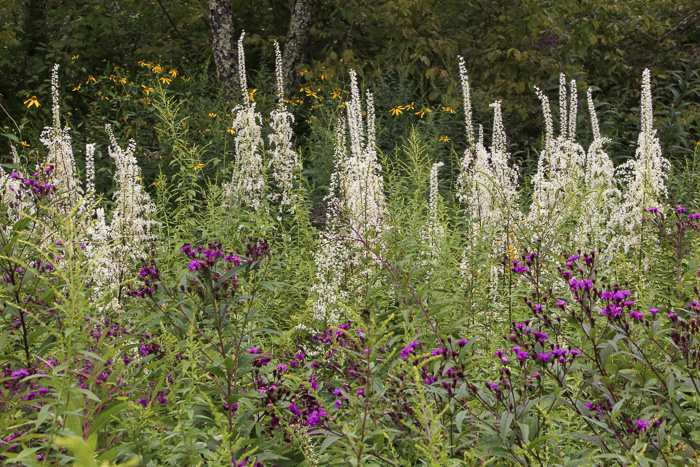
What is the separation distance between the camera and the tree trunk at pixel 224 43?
930cm

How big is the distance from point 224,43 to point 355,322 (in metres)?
7.95

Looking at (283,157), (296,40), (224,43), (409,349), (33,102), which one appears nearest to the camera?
(409,349)

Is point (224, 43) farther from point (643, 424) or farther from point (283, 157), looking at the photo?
point (643, 424)

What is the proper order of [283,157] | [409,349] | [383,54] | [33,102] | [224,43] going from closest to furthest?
[409,349] → [283,157] → [33,102] → [224,43] → [383,54]

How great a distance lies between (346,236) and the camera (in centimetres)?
409

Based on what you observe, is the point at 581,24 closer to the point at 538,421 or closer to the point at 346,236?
the point at 346,236

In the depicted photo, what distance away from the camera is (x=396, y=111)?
328 inches

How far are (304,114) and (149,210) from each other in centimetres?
578

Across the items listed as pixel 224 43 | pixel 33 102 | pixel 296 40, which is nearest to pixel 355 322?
pixel 33 102

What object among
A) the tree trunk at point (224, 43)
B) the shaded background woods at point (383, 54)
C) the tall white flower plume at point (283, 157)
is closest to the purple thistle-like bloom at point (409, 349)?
the tall white flower plume at point (283, 157)

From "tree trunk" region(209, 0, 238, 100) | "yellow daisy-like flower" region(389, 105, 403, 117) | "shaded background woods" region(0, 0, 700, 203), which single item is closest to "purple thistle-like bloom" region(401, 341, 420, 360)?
"shaded background woods" region(0, 0, 700, 203)

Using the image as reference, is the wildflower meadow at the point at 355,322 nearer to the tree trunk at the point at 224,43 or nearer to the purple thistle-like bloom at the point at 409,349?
the purple thistle-like bloom at the point at 409,349

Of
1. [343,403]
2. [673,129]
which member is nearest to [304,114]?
[673,129]

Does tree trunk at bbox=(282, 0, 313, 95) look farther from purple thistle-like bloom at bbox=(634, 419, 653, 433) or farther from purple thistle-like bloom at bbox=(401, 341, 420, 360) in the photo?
purple thistle-like bloom at bbox=(634, 419, 653, 433)
